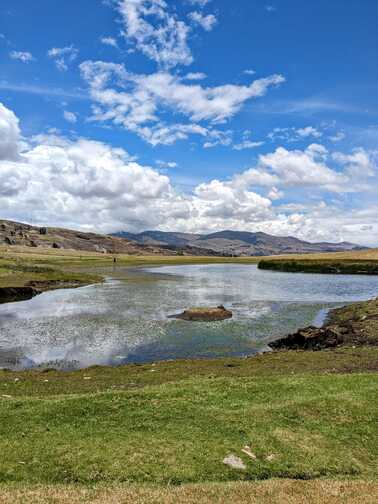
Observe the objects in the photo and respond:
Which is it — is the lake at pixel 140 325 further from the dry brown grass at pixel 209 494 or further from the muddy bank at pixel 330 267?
the muddy bank at pixel 330 267

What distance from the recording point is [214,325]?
168 feet

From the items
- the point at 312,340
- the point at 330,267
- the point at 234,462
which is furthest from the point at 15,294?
the point at 330,267

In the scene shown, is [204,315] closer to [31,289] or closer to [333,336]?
[333,336]

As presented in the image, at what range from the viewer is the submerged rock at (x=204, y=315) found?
54875 millimetres

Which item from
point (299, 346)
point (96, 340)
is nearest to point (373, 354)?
point (299, 346)

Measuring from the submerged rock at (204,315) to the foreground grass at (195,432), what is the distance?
31.5 m

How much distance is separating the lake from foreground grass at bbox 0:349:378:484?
51.6 ft

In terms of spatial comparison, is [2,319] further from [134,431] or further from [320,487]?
[320,487]

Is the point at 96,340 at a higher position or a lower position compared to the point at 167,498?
lower

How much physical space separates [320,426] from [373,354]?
16.8m

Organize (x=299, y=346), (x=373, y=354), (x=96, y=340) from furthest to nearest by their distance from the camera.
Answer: (x=96, y=340)
(x=299, y=346)
(x=373, y=354)

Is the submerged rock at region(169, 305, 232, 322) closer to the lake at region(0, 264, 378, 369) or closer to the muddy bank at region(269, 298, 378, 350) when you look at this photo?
the lake at region(0, 264, 378, 369)

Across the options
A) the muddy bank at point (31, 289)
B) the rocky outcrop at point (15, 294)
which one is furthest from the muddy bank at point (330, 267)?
the rocky outcrop at point (15, 294)

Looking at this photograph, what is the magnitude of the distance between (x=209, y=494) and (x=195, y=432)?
4.22 metres
